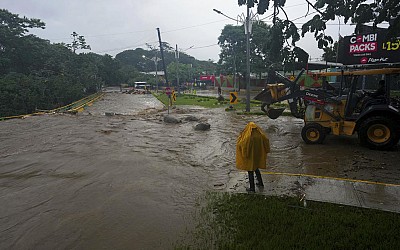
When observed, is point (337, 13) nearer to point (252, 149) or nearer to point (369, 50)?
point (252, 149)

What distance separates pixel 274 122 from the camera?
14.2 meters

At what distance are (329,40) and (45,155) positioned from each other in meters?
8.81

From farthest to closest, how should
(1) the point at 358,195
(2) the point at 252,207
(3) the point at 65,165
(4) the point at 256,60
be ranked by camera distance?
(4) the point at 256,60
(3) the point at 65,165
(1) the point at 358,195
(2) the point at 252,207

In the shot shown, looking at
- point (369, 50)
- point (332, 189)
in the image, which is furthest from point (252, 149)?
point (369, 50)

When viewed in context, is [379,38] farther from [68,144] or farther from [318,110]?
[68,144]

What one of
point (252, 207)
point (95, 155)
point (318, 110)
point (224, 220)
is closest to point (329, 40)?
point (318, 110)

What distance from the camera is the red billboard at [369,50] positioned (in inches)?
628

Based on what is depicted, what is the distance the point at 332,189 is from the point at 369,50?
14.9 metres

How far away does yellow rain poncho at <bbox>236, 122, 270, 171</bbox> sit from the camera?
15.8 feet

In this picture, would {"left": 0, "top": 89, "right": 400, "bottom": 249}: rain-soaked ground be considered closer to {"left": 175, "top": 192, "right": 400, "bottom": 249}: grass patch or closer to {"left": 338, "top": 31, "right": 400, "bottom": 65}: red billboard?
{"left": 175, "top": 192, "right": 400, "bottom": 249}: grass patch

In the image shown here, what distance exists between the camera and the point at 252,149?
4.83 metres

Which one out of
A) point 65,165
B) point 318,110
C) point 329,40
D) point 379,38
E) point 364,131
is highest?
point 379,38

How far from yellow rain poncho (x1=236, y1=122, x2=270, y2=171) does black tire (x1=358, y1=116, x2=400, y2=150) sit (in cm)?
487

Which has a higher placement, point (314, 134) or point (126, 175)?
point (314, 134)
